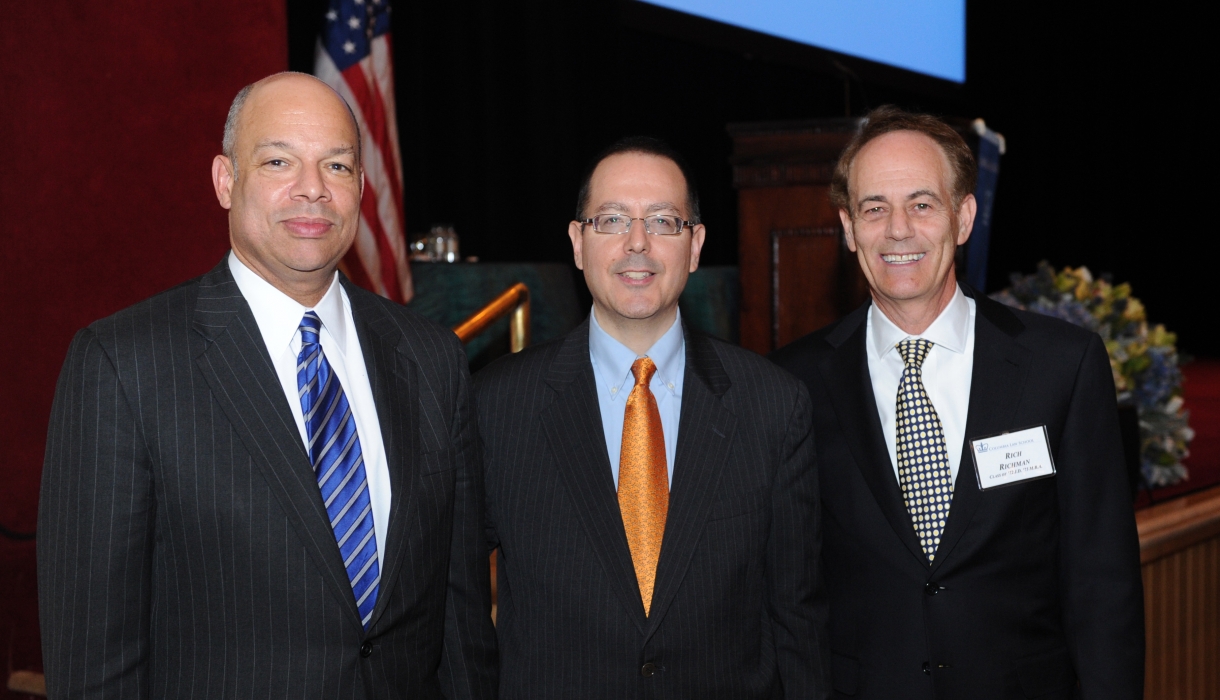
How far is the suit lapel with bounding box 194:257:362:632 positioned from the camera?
4.80ft

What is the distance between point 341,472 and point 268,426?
0.13 m

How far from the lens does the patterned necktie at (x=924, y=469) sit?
1.90 metres

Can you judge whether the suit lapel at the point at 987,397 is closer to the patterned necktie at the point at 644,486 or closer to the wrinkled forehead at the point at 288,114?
the patterned necktie at the point at 644,486

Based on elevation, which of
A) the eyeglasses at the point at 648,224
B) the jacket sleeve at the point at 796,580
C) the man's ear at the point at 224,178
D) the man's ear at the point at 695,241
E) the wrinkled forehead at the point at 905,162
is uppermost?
the wrinkled forehead at the point at 905,162

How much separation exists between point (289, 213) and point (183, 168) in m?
2.10

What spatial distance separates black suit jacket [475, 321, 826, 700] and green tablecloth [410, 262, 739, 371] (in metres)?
2.48

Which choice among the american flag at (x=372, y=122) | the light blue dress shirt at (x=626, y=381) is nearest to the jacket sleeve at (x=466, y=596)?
the light blue dress shirt at (x=626, y=381)

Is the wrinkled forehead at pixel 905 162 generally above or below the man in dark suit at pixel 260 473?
above

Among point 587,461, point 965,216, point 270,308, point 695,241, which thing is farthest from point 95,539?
point 965,216

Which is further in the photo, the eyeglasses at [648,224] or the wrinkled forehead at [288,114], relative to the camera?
the eyeglasses at [648,224]

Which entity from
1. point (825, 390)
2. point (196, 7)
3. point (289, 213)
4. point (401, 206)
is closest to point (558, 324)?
point (401, 206)

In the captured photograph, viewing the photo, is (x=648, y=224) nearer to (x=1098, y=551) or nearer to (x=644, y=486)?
(x=644, y=486)

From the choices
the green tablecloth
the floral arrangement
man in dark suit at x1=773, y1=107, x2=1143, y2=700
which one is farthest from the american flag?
man in dark suit at x1=773, y1=107, x2=1143, y2=700

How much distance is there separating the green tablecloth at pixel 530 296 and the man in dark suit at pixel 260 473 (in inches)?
106
